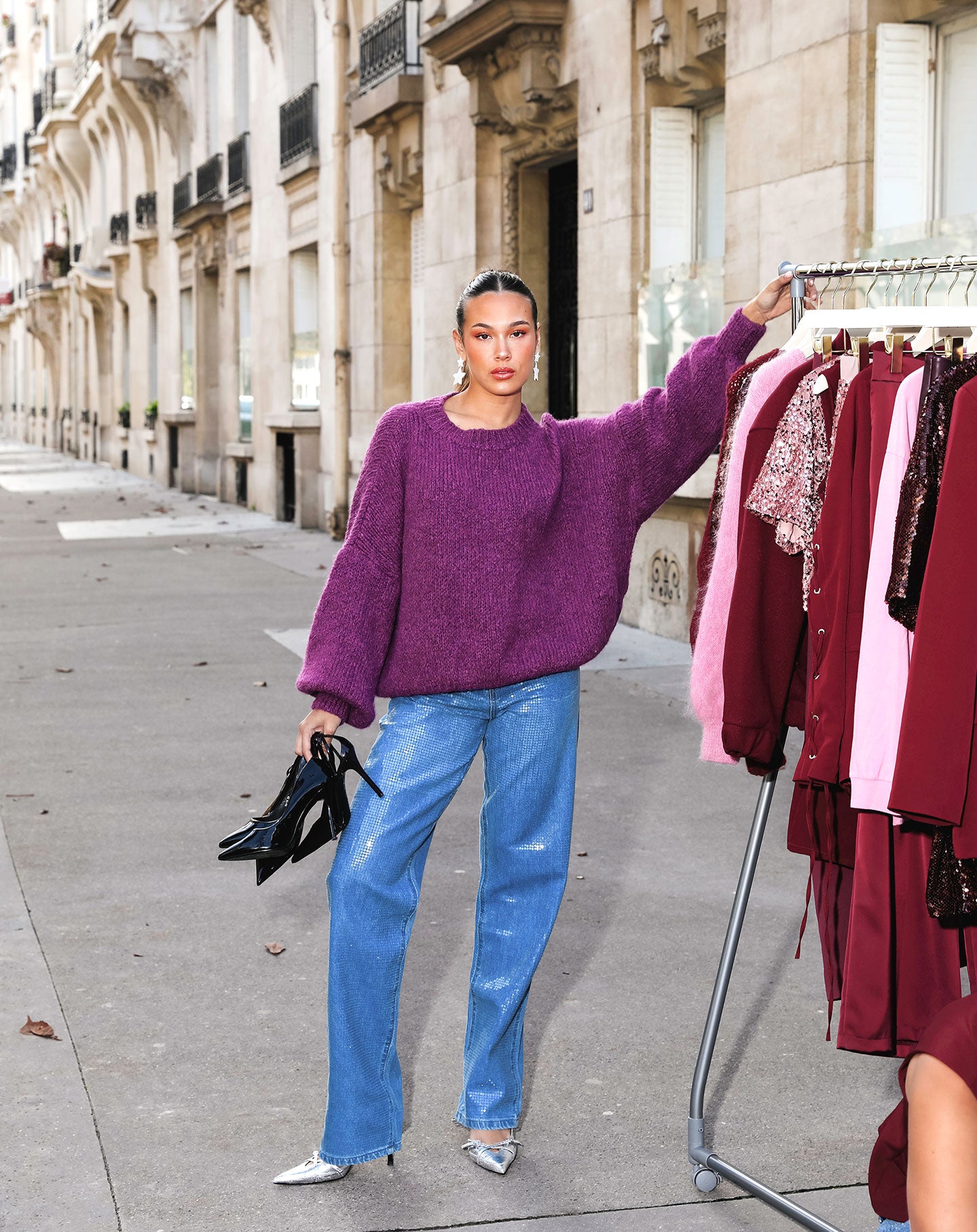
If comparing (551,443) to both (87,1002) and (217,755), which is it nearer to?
(87,1002)

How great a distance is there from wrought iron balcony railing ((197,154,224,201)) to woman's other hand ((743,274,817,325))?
73.5ft

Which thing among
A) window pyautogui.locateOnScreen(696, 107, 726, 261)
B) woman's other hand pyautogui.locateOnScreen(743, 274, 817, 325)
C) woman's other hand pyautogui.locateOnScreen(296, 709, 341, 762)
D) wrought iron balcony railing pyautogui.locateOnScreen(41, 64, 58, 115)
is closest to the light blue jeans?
woman's other hand pyautogui.locateOnScreen(296, 709, 341, 762)

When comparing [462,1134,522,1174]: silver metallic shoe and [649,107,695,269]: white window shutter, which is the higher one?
[649,107,695,269]: white window shutter

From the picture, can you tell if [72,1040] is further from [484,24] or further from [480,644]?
[484,24]

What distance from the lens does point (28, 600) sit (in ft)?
42.6

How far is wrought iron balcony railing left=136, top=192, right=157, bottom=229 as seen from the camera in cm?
3138

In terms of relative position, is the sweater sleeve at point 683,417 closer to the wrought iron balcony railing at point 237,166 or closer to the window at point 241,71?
the wrought iron balcony railing at point 237,166

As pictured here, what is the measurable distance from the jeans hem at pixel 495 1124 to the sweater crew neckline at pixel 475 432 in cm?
143

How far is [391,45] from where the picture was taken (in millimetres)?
16031

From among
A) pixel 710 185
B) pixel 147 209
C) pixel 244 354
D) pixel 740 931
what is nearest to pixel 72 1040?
pixel 740 931

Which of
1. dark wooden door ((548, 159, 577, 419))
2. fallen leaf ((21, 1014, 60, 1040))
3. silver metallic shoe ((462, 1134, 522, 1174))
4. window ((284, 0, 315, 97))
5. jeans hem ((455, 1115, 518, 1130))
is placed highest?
window ((284, 0, 315, 97))

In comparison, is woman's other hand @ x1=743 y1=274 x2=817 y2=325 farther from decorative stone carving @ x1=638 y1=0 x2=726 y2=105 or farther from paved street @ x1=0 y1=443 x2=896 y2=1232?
decorative stone carving @ x1=638 y1=0 x2=726 y2=105

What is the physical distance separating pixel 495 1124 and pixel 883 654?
135 centimetres

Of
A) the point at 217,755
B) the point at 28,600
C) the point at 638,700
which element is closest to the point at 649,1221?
the point at 217,755
